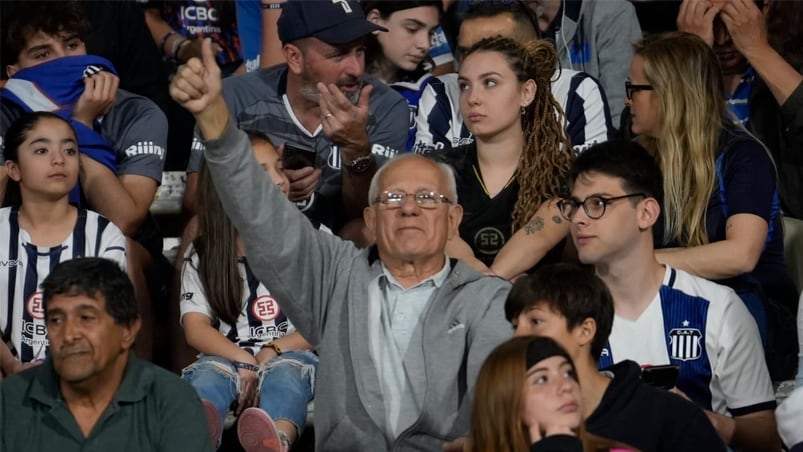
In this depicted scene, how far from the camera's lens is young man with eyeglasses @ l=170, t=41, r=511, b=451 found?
4277mm

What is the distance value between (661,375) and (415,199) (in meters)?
0.91

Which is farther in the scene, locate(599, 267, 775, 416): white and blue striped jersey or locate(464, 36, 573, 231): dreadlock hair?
locate(464, 36, 573, 231): dreadlock hair

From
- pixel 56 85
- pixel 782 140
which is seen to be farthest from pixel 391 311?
pixel 782 140

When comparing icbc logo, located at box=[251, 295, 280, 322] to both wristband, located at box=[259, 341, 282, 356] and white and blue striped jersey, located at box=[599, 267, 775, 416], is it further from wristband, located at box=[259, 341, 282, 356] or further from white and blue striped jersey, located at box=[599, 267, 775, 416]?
white and blue striped jersey, located at box=[599, 267, 775, 416]

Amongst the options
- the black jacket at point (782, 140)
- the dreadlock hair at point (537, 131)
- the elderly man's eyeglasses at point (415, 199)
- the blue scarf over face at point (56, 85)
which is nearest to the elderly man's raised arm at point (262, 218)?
the elderly man's eyeglasses at point (415, 199)

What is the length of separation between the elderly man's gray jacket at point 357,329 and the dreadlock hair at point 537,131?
935 millimetres

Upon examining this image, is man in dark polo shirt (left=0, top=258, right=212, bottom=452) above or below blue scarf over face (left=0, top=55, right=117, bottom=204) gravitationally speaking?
below

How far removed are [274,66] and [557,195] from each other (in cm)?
158

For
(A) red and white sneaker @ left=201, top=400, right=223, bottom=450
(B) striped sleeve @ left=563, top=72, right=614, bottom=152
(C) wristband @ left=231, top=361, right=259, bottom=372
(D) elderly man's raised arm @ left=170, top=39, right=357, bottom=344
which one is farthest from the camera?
(B) striped sleeve @ left=563, top=72, right=614, bottom=152

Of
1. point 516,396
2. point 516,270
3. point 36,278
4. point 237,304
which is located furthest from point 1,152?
point 516,396

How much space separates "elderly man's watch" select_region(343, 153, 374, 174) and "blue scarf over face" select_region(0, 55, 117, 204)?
3.21 feet

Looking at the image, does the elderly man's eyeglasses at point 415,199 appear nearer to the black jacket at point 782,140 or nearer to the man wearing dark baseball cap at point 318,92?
the man wearing dark baseball cap at point 318,92

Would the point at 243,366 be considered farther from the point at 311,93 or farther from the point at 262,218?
the point at 311,93

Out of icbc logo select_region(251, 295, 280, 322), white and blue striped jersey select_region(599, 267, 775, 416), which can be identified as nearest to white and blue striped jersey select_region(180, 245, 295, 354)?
icbc logo select_region(251, 295, 280, 322)
